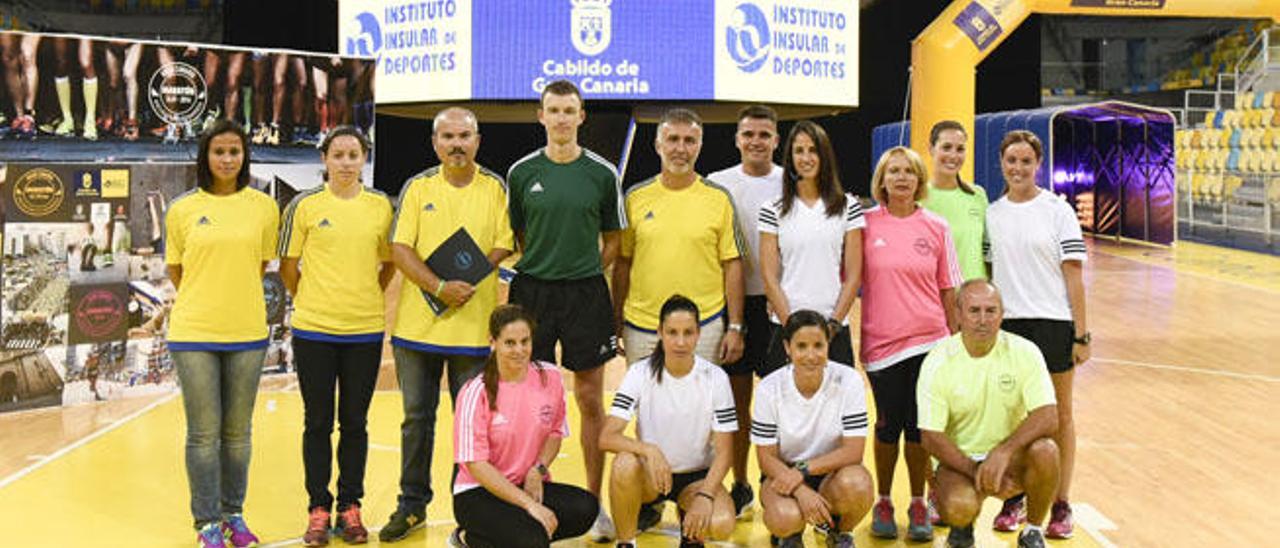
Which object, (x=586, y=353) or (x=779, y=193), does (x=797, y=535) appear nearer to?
(x=586, y=353)

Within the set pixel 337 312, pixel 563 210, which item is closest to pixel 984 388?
pixel 563 210

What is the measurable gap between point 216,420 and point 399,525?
2.64ft

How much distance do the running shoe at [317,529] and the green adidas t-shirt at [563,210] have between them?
3.96 feet

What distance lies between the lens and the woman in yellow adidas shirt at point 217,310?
17.0 feet

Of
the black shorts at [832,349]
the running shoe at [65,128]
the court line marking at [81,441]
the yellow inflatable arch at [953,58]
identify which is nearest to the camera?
the black shorts at [832,349]

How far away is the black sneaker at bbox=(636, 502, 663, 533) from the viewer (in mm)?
5625

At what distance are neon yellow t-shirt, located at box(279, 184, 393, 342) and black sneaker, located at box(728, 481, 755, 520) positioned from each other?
1.59 meters

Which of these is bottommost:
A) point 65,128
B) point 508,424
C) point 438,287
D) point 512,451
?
point 512,451

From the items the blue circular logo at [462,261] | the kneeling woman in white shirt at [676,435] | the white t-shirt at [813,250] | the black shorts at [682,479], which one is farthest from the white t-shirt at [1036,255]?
the blue circular logo at [462,261]

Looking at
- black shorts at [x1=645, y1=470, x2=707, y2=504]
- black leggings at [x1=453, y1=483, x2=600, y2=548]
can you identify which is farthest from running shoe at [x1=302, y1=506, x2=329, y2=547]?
black shorts at [x1=645, y1=470, x2=707, y2=504]

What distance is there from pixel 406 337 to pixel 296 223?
1.97 ft

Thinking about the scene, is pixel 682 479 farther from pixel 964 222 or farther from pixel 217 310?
pixel 217 310

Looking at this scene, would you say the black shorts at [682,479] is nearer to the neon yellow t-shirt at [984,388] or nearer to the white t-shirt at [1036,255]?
the neon yellow t-shirt at [984,388]

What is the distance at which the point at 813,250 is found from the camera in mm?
5387
